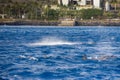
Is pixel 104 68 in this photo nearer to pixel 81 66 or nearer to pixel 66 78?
pixel 81 66

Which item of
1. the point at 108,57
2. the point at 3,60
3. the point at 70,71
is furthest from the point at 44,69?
the point at 108,57

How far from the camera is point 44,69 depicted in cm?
4322

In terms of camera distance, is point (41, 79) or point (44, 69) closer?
point (41, 79)

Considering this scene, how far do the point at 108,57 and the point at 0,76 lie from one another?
16.9 meters

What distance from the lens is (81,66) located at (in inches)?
1784

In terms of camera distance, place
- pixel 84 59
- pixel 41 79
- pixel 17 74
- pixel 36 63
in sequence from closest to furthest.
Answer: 1. pixel 41 79
2. pixel 17 74
3. pixel 36 63
4. pixel 84 59

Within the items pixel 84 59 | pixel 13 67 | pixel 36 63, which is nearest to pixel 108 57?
pixel 84 59

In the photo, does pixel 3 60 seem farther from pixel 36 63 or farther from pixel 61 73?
pixel 61 73

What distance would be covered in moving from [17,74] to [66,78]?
159 inches

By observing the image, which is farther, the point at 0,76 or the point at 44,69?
the point at 44,69

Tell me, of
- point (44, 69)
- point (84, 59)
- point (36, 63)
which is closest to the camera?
point (44, 69)

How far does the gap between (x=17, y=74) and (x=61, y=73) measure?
3.04 metres

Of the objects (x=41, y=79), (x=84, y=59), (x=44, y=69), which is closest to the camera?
(x=41, y=79)

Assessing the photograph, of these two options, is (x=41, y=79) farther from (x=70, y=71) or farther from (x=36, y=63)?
(x=36, y=63)
